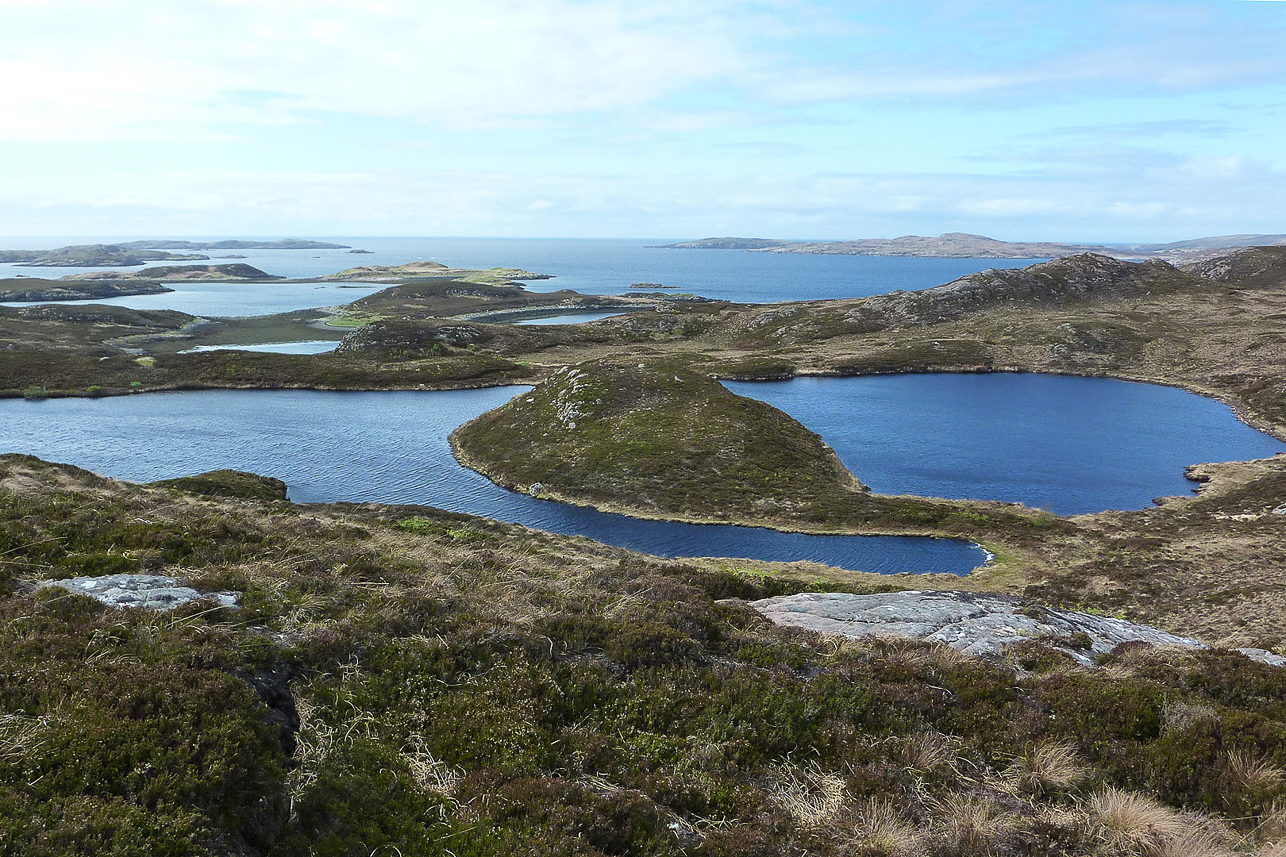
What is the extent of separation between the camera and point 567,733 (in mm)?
10508

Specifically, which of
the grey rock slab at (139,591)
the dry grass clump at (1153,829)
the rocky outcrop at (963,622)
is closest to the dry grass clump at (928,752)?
the dry grass clump at (1153,829)

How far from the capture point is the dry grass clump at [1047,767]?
34.4 ft

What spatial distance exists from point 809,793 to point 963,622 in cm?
1109

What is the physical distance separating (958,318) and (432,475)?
437ft

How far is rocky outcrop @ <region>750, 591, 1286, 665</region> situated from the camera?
17.2m

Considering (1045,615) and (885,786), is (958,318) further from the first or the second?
(885,786)

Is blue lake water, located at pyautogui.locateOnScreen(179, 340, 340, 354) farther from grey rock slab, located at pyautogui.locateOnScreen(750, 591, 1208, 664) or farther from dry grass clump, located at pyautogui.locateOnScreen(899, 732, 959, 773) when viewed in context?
dry grass clump, located at pyautogui.locateOnScreen(899, 732, 959, 773)

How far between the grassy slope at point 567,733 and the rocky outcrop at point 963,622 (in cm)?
140

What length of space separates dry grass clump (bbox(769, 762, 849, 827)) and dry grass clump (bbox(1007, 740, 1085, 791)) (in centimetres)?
315

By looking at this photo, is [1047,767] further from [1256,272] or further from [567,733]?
→ [1256,272]

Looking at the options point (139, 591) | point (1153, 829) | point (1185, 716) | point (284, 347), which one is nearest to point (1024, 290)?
point (1185, 716)

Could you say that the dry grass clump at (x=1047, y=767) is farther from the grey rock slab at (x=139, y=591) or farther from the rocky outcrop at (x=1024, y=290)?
the rocky outcrop at (x=1024, y=290)

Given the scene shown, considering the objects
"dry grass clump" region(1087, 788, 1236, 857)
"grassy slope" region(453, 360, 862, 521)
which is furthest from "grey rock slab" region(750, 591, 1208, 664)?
"grassy slope" region(453, 360, 862, 521)

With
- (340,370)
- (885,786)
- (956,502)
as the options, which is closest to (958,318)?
(956,502)
